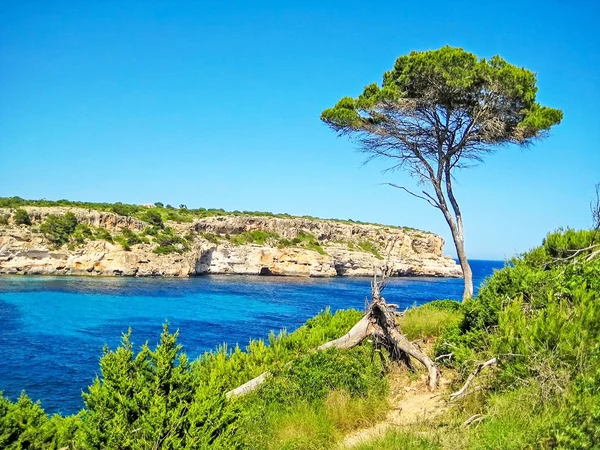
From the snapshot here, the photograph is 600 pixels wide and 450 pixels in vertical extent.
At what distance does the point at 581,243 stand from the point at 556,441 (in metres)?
6.95

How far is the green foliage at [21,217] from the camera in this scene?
156 feet

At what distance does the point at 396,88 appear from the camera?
13938 millimetres

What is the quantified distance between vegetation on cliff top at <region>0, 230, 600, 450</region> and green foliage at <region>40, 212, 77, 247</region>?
46.9 meters

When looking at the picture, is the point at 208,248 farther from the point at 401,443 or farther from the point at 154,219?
the point at 401,443

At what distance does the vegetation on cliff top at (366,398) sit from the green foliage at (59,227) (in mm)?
46939

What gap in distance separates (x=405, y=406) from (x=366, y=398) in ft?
1.82

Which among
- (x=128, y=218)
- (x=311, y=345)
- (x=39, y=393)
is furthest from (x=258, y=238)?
(x=311, y=345)

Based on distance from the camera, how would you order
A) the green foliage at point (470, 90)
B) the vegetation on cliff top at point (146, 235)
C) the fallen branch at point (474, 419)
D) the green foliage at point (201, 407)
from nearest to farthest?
the green foliage at point (201, 407)
the fallen branch at point (474, 419)
the green foliage at point (470, 90)
the vegetation on cliff top at point (146, 235)

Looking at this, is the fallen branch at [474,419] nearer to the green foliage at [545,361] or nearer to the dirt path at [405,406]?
the green foliage at [545,361]

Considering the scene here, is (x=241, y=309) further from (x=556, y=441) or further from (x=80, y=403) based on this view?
(x=556, y=441)

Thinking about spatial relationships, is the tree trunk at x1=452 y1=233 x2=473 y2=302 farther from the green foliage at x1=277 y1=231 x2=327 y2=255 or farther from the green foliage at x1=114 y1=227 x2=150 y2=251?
the green foliage at x1=277 y1=231 x2=327 y2=255

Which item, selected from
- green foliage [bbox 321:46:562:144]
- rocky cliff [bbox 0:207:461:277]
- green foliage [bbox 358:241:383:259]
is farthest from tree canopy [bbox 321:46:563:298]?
green foliage [bbox 358:241:383:259]

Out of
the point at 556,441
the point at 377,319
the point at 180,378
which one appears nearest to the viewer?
the point at 556,441

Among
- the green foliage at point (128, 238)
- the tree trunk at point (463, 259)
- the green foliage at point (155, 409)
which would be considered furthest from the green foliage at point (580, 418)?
the green foliage at point (128, 238)
